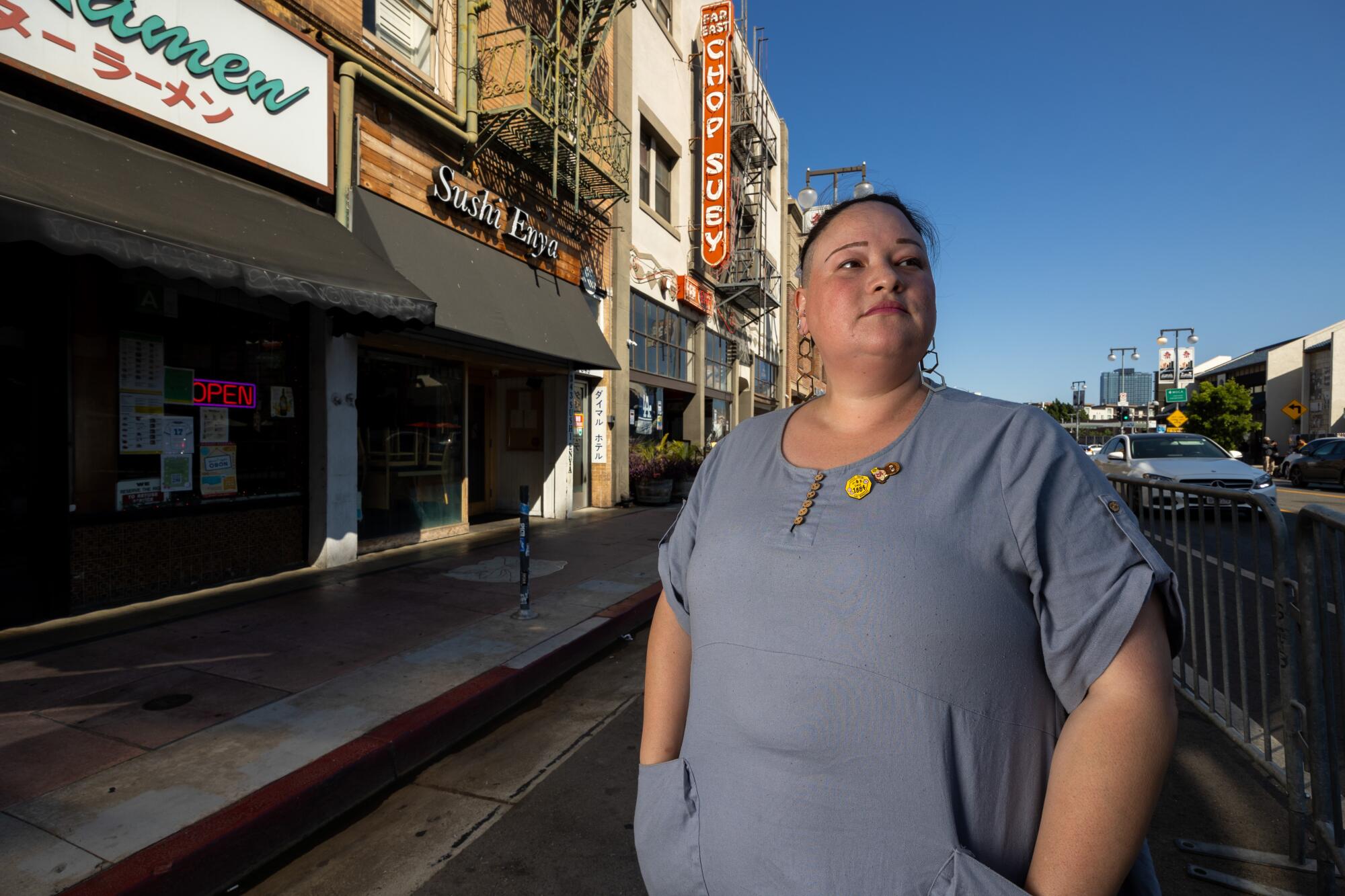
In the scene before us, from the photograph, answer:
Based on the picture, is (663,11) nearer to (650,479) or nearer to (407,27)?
(407,27)

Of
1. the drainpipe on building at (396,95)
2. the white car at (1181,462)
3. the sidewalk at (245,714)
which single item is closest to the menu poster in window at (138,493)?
the sidewalk at (245,714)

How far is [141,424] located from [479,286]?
411cm

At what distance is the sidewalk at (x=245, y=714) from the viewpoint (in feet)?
9.13

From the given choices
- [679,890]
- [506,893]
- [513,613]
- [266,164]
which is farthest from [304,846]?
[266,164]

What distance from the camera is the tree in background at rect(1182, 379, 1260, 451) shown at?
46.8 m

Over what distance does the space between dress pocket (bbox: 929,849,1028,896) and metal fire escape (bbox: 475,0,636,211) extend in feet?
31.4

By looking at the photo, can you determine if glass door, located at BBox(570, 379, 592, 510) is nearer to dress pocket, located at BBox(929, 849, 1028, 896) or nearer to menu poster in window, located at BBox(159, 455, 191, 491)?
menu poster in window, located at BBox(159, 455, 191, 491)

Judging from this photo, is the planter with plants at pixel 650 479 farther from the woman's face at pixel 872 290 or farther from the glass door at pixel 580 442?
the woman's face at pixel 872 290

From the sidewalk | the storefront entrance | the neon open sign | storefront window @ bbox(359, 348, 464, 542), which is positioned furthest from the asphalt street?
the storefront entrance

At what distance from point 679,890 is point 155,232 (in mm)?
5153

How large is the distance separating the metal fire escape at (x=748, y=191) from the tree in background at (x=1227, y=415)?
39.7 m

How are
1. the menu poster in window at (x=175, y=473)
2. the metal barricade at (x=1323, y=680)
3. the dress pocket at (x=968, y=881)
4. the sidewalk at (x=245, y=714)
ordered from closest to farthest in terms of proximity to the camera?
the dress pocket at (x=968, y=881) < the metal barricade at (x=1323, y=680) < the sidewalk at (x=245, y=714) < the menu poster in window at (x=175, y=473)

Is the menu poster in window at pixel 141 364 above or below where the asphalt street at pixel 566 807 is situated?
above

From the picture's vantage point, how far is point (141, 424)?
6.07m
